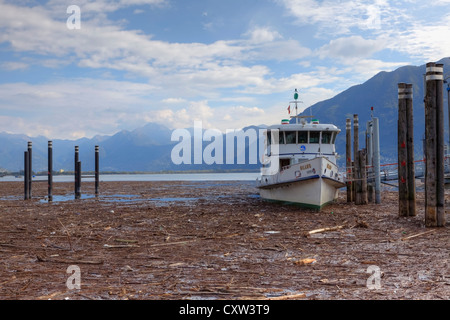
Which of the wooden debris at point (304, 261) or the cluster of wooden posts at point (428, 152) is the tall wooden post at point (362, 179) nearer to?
the cluster of wooden posts at point (428, 152)

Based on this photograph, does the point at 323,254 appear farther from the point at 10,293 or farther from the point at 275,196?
the point at 275,196

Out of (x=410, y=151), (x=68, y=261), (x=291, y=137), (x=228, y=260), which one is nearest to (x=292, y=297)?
(x=228, y=260)

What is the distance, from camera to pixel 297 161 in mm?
22875

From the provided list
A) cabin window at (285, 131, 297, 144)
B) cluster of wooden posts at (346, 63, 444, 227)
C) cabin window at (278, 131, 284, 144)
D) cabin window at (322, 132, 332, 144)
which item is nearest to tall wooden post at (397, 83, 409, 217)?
cluster of wooden posts at (346, 63, 444, 227)

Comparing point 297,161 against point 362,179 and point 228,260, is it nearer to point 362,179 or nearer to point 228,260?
point 362,179

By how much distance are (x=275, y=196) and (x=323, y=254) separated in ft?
46.3

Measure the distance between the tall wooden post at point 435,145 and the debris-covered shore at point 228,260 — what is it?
0.71 meters

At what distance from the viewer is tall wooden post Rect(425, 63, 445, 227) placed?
12.6 m

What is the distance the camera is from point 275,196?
23438 mm

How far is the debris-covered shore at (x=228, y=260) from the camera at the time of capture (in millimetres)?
6473

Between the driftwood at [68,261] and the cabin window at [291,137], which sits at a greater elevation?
the cabin window at [291,137]

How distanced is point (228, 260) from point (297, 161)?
14.6 m

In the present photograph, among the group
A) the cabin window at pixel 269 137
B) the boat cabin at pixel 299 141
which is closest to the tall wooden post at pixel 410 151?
the boat cabin at pixel 299 141
